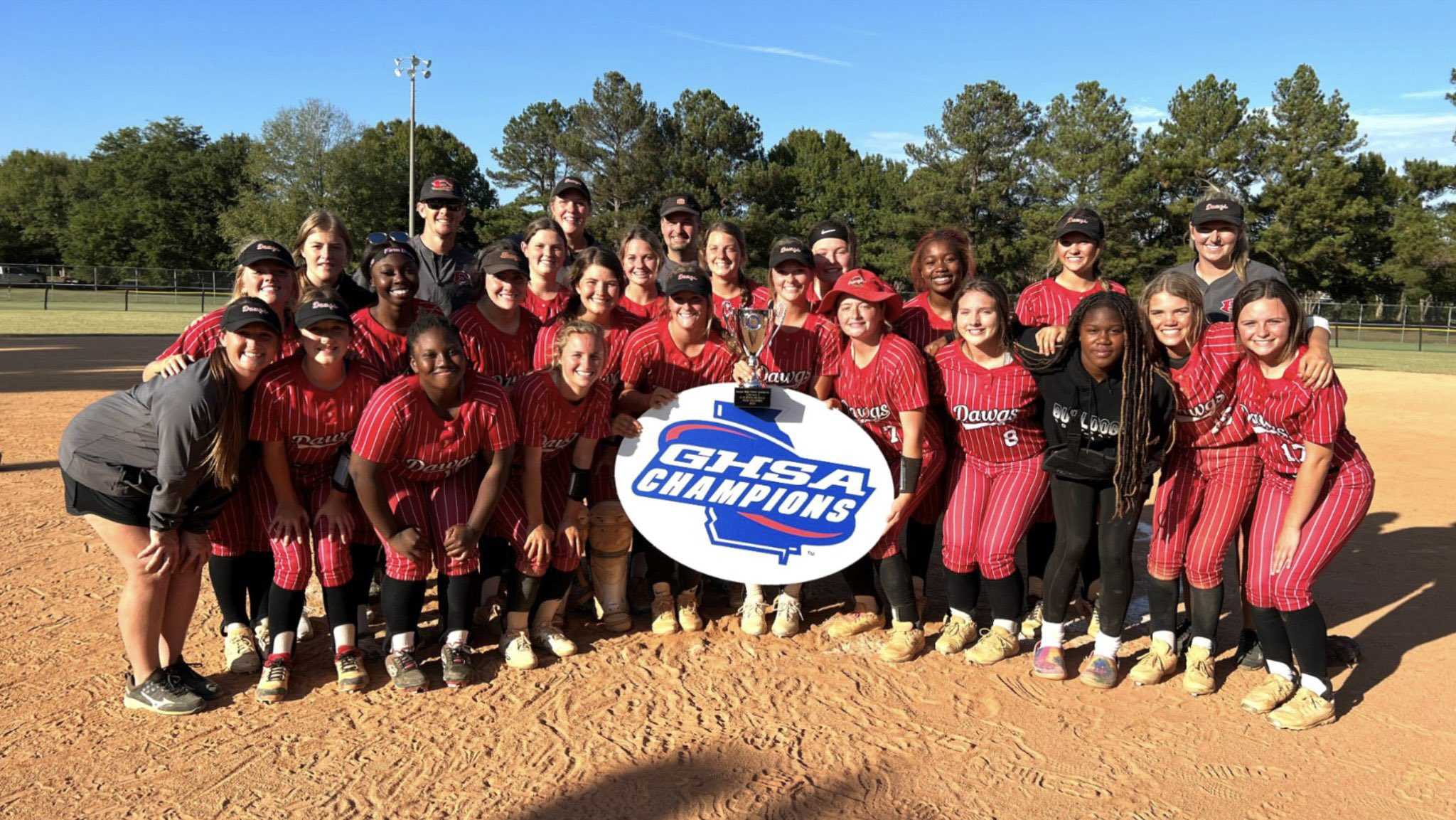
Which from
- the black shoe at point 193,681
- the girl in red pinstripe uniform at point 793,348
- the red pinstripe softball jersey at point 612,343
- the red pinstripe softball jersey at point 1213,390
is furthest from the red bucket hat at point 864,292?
the black shoe at point 193,681

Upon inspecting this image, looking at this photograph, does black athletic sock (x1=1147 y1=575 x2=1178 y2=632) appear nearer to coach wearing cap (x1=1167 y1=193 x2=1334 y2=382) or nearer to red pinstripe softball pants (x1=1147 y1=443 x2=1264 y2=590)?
red pinstripe softball pants (x1=1147 y1=443 x2=1264 y2=590)

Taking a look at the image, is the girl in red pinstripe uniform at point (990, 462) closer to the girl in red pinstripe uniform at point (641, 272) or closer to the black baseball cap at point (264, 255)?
the girl in red pinstripe uniform at point (641, 272)

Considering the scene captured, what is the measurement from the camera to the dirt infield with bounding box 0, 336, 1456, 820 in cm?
299

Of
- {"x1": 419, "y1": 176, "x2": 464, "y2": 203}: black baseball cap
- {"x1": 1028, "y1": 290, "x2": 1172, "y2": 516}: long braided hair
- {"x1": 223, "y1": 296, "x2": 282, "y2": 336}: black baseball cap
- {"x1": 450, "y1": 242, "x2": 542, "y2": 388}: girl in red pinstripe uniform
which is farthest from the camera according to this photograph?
{"x1": 419, "y1": 176, "x2": 464, "y2": 203}: black baseball cap

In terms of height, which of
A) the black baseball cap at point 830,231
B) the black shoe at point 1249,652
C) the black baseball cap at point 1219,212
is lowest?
the black shoe at point 1249,652

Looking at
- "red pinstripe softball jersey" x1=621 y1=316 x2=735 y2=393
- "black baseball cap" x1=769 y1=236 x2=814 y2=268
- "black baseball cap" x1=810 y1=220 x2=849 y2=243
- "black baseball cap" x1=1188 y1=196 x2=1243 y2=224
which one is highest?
"black baseball cap" x1=1188 y1=196 x2=1243 y2=224

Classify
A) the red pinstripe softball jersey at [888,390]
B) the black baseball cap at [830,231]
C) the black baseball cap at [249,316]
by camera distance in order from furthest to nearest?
the black baseball cap at [830,231] < the red pinstripe softball jersey at [888,390] < the black baseball cap at [249,316]

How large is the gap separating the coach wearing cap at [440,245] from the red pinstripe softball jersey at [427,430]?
5.13ft

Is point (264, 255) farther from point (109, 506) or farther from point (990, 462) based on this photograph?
point (990, 462)

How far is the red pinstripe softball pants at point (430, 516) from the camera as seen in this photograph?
12.7 ft

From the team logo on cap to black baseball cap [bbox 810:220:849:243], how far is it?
1397 millimetres

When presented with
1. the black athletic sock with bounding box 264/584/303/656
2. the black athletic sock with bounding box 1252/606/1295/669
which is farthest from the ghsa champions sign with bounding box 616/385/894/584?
the black athletic sock with bounding box 1252/606/1295/669

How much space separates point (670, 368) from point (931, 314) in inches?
Result: 53.9

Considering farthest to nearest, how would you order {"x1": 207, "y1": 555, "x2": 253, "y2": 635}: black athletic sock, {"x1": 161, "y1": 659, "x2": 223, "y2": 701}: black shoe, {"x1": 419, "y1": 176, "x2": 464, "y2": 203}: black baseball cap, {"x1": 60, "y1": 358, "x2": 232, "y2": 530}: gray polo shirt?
{"x1": 419, "y1": 176, "x2": 464, "y2": 203}: black baseball cap, {"x1": 207, "y1": 555, "x2": 253, "y2": 635}: black athletic sock, {"x1": 161, "y1": 659, "x2": 223, "y2": 701}: black shoe, {"x1": 60, "y1": 358, "x2": 232, "y2": 530}: gray polo shirt
